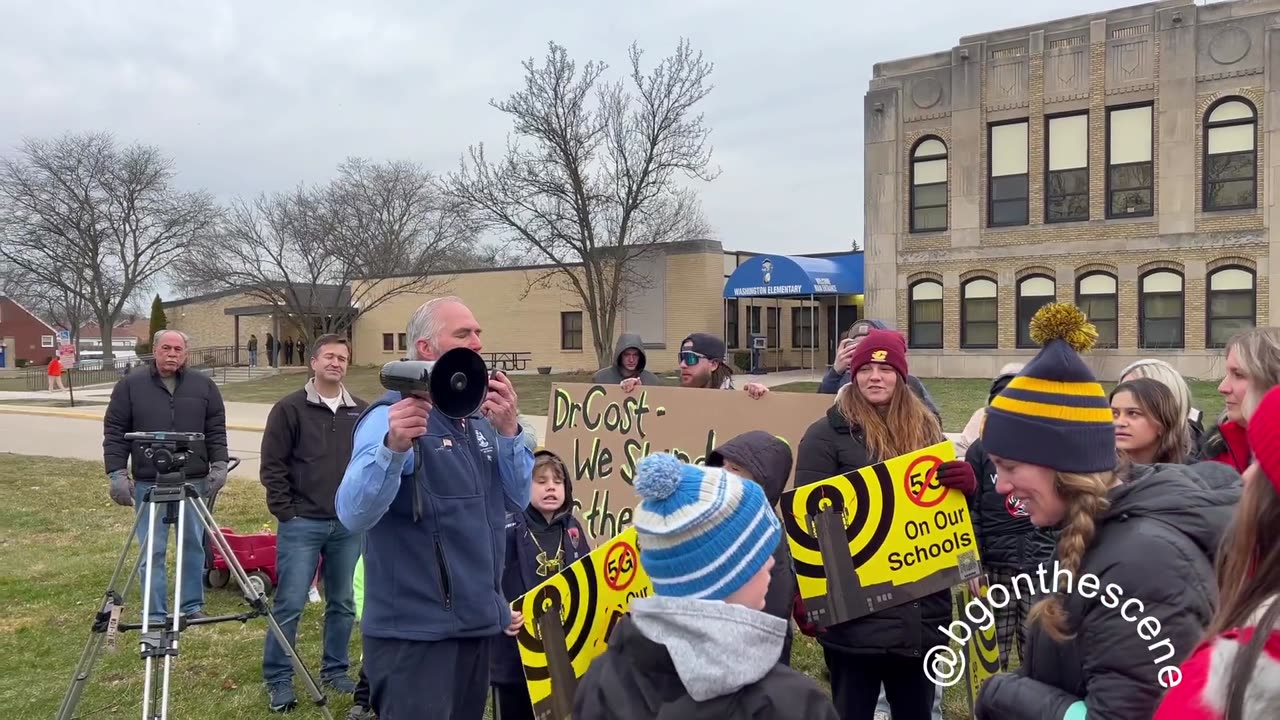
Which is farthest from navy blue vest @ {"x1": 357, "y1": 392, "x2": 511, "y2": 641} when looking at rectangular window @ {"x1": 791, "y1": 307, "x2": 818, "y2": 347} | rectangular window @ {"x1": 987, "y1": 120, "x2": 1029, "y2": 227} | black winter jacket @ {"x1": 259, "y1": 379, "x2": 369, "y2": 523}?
rectangular window @ {"x1": 791, "y1": 307, "x2": 818, "y2": 347}

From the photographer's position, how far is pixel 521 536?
4.23 m

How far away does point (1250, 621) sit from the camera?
1366 millimetres

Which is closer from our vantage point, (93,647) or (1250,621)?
(1250,621)

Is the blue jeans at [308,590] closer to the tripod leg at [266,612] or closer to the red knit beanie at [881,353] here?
the tripod leg at [266,612]

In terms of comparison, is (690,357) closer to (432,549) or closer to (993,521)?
(993,521)

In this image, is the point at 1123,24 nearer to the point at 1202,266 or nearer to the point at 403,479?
the point at 1202,266

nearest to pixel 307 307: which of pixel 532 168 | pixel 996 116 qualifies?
pixel 532 168

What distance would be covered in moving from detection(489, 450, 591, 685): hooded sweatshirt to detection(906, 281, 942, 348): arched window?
25.5 metres

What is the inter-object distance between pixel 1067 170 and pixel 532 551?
86.1 ft

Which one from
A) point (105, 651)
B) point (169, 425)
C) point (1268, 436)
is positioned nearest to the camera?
point (1268, 436)

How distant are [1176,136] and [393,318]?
34.1 m

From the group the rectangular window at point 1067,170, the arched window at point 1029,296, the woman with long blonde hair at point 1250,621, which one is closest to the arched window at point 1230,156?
the rectangular window at point 1067,170

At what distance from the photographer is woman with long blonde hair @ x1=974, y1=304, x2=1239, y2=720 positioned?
2.03 m

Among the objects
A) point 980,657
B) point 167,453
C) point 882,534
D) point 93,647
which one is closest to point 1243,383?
point 882,534
